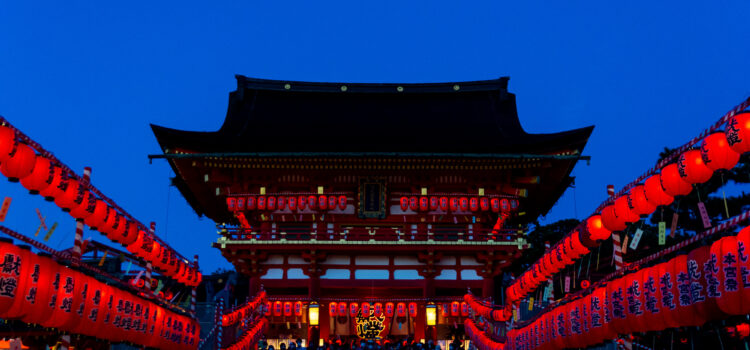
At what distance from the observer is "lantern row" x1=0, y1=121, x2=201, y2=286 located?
971 cm

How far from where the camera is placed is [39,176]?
1073 cm

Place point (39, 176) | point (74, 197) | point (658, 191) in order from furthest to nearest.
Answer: point (74, 197) → point (39, 176) → point (658, 191)

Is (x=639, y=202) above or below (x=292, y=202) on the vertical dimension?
below

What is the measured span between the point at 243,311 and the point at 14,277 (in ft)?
33.3

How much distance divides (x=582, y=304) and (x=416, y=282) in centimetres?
1138

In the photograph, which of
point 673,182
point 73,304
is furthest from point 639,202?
point 73,304

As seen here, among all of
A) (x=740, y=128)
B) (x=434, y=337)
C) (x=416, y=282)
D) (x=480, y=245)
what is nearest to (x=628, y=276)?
(x=740, y=128)

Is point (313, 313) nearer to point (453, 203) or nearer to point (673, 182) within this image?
point (453, 203)

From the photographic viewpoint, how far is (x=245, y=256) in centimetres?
2211

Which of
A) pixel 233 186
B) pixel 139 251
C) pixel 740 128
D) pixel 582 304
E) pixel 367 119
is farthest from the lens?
pixel 367 119

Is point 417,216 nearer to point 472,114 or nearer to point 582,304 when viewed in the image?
point 472,114

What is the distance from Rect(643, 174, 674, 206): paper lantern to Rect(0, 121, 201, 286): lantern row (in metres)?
10.1

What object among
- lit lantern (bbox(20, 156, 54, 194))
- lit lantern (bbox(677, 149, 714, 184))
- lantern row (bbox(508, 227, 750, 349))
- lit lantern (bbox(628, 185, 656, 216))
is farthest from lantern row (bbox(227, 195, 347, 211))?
lit lantern (bbox(677, 149, 714, 184))

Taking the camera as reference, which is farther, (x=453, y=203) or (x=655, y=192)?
(x=453, y=203)
